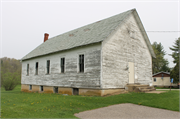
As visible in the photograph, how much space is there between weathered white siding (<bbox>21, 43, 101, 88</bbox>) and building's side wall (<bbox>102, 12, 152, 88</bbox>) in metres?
0.73

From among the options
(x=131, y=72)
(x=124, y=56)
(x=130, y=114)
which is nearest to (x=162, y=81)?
(x=131, y=72)

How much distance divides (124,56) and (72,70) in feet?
16.7

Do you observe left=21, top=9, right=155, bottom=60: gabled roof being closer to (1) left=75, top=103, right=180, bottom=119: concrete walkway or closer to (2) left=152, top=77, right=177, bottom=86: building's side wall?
(1) left=75, top=103, right=180, bottom=119: concrete walkway

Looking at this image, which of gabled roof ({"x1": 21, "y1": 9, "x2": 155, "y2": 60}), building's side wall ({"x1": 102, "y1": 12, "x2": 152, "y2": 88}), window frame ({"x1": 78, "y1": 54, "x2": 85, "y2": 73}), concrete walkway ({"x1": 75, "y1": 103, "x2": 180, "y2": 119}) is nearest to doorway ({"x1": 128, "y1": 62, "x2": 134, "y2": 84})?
building's side wall ({"x1": 102, "y1": 12, "x2": 152, "y2": 88})

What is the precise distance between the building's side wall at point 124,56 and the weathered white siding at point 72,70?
734mm

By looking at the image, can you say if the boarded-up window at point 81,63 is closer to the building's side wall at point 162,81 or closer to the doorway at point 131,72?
the doorway at point 131,72

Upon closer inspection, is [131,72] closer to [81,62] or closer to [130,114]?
[81,62]

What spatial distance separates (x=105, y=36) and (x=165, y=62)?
159ft

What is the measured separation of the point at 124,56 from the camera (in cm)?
1470

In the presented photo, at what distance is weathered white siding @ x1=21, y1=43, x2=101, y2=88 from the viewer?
12.9m

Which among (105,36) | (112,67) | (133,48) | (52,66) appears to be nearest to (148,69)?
(133,48)

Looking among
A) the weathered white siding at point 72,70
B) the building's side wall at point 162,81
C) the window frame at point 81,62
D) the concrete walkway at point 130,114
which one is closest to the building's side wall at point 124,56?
the weathered white siding at point 72,70

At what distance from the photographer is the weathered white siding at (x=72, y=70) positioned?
12875 millimetres

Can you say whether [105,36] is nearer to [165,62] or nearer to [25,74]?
[25,74]
